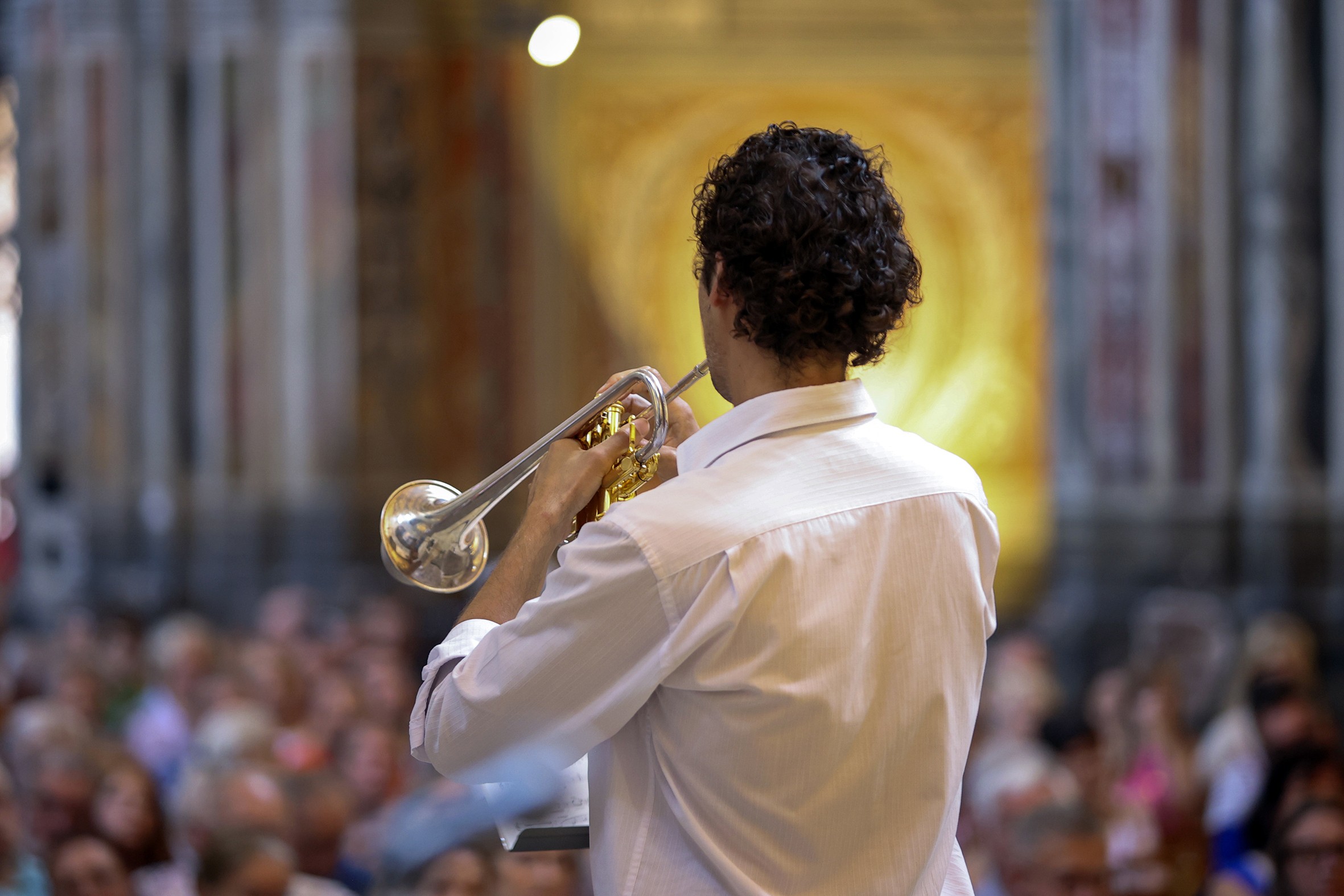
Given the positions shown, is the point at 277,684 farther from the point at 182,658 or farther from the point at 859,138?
the point at 859,138

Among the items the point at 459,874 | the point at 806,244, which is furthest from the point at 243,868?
the point at 806,244

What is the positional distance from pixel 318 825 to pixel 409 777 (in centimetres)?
79

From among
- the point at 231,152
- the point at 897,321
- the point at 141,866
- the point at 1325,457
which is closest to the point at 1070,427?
the point at 1325,457

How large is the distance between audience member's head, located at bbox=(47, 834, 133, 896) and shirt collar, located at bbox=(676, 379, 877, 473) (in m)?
3.20

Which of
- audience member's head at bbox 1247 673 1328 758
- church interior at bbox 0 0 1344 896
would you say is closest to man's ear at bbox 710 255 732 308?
audience member's head at bbox 1247 673 1328 758

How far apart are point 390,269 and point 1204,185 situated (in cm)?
524

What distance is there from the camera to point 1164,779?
5.59 metres

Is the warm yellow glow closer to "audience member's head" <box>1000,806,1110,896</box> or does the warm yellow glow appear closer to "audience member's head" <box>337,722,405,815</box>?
"audience member's head" <box>337,722,405,815</box>

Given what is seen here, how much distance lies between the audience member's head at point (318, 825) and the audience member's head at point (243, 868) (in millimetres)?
786

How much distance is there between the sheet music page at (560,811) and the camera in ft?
5.51

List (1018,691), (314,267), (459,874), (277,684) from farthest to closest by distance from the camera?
(314,267) → (277,684) → (1018,691) → (459,874)

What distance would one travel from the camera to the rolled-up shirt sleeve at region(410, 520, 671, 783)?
1.44 metres

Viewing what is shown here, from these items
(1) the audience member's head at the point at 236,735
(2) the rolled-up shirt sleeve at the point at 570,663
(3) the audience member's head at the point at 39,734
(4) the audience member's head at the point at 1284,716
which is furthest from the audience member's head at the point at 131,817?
(4) the audience member's head at the point at 1284,716

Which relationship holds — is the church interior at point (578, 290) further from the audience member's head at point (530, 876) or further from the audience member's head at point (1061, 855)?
the audience member's head at point (530, 876)
